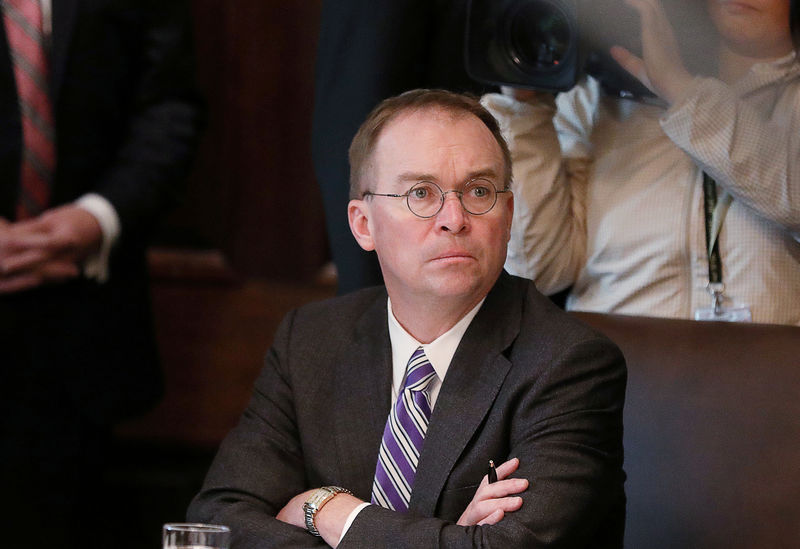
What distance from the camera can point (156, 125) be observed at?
2.56 meters

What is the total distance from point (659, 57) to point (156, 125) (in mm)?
1260

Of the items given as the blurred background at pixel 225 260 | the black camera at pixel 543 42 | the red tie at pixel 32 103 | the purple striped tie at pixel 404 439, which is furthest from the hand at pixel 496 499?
the blurred background at pixel 225 260

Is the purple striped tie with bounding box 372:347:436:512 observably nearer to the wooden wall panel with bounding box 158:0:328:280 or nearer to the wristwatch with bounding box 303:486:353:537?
the wristwatch with bounding box 303:486:353:537

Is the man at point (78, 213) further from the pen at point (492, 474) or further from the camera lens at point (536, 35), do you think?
the pen at point (492, 474)

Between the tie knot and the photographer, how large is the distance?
0.41 metres

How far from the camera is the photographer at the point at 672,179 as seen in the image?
1.80 m

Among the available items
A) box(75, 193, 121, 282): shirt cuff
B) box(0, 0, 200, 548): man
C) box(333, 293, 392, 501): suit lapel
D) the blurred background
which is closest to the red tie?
box(0, 0, 200, 548): man

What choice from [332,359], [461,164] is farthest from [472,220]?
[332,359]

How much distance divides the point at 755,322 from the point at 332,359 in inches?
28.7

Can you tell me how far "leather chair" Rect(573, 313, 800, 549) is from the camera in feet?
5.41

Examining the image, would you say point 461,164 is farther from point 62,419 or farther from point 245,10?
point 245,10

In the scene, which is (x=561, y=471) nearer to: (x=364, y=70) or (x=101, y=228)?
(x=364, y=70)

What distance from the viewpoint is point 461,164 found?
159cm

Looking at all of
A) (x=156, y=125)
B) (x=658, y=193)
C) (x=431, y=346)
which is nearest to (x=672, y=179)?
(x=658, y=193)
